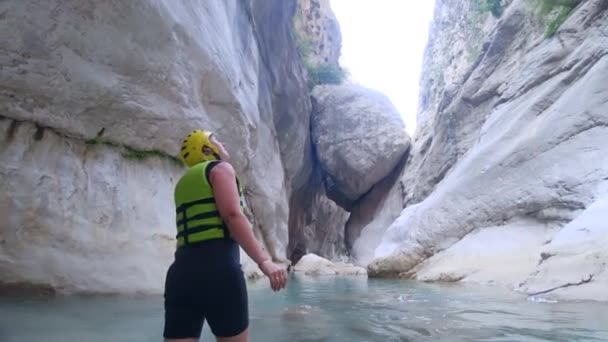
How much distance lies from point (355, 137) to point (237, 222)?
19528 mm

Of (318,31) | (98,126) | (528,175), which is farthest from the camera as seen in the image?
(318,31)

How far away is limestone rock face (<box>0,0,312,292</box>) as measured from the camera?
5148 millimetres

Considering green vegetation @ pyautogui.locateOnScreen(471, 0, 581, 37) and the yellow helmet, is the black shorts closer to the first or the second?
the yellow helmet

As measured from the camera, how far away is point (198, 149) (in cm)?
218

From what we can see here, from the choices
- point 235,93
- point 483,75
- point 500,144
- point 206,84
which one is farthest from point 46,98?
point 483,75

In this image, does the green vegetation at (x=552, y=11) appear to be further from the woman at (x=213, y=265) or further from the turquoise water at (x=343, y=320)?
the woman at (x=213, y=265)

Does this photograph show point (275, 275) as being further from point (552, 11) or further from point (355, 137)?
point (355, 137)

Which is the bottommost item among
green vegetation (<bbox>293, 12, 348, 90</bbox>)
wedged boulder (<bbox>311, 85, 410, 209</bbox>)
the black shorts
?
the black shorts

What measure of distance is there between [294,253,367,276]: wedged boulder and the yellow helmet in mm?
12769

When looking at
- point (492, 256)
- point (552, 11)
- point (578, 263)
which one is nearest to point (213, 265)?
point (578, 263)

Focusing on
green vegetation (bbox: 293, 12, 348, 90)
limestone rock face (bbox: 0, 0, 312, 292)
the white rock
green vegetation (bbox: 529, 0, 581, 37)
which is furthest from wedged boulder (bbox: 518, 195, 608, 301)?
green vegetation (bbox: 293, 12, 348, 90)

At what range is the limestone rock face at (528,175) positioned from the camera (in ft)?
24.8

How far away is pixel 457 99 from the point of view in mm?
14852

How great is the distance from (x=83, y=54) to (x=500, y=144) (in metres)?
8.29
